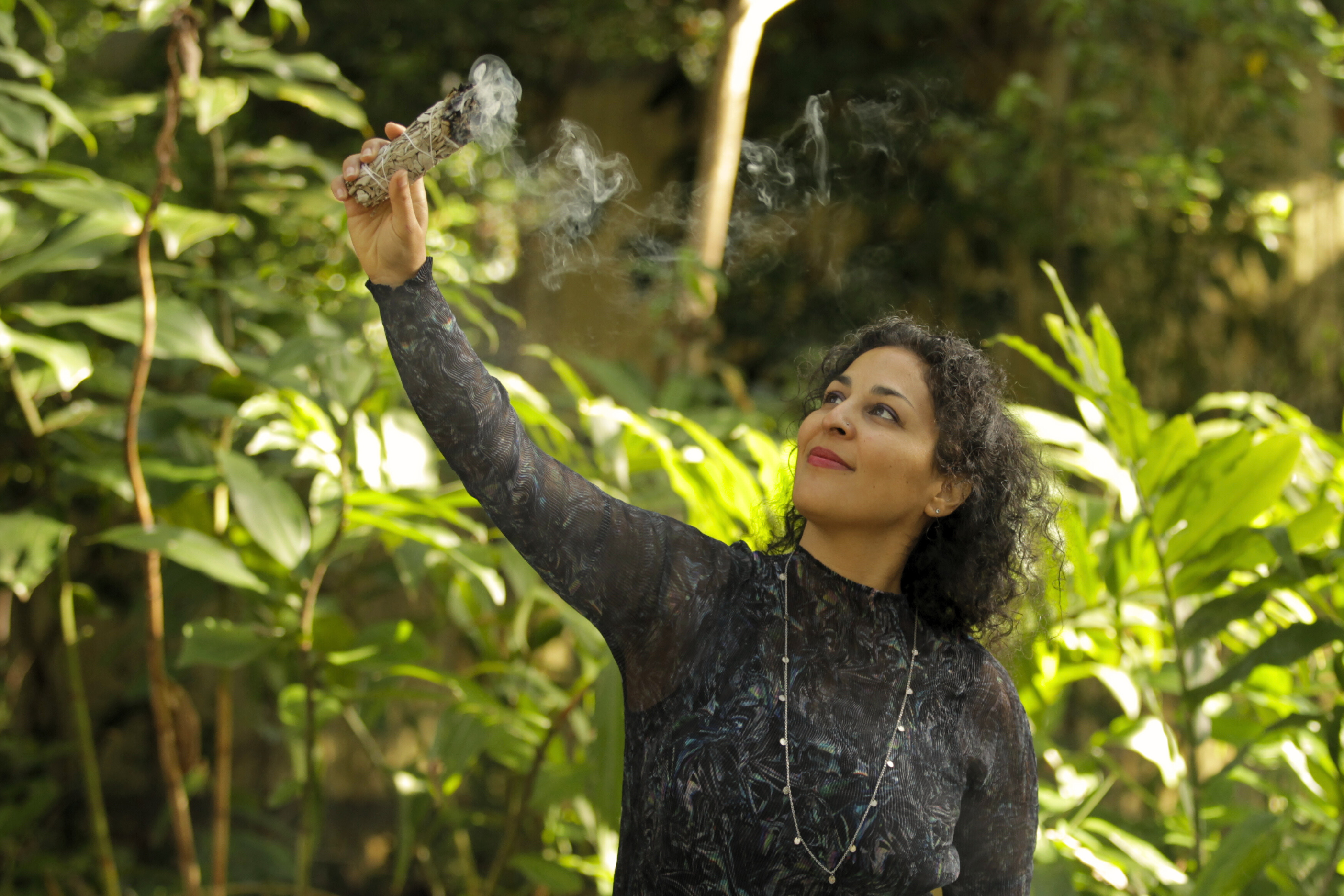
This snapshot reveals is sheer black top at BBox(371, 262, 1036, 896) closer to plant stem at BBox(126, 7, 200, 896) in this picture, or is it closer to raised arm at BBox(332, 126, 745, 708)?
raised arm at BBox(332, 126, 745, 708)

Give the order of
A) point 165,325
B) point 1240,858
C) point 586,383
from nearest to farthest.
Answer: point 1240,858 < point 165,325 < point 586,383

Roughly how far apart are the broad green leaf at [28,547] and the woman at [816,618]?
2.64ft

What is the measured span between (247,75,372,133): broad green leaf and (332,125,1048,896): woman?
38.6 inches

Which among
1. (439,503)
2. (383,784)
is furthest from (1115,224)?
(383,784)

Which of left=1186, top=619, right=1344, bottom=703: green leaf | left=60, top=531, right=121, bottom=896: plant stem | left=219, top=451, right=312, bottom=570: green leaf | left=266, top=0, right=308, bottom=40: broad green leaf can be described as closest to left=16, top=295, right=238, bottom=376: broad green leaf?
left=219, top=451, right=312, bottom=570: green leaf

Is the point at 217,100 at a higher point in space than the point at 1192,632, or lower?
higher

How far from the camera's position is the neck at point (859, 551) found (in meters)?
0.92

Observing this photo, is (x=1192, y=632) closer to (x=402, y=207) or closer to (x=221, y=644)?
(x=402, y=207)

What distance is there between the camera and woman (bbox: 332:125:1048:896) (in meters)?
0.78

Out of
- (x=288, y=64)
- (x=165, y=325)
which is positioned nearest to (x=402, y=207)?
(x=165, y=325)

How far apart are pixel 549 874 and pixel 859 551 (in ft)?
2.72

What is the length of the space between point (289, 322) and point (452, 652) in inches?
60.6

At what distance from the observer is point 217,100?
1532 mm

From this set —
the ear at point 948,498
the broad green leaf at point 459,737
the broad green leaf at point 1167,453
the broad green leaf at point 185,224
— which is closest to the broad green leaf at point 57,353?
the broad green leaf at point 185,224
